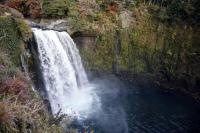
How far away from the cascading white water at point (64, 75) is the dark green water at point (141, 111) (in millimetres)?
943

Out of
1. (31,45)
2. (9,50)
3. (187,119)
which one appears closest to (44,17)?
(31,45)

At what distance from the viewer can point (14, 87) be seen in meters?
11.6

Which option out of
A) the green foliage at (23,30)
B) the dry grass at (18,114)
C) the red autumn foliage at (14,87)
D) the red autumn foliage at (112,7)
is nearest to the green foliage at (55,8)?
the red autumn foliage at (112,7)

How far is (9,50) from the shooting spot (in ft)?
52.7

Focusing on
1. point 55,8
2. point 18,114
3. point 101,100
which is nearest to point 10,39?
point 55,8

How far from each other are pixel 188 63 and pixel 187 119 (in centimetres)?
438

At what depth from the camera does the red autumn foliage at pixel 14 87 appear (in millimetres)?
11133

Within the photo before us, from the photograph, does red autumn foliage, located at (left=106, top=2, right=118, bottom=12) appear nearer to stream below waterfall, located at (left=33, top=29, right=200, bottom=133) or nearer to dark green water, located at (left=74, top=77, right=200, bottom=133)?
stream below waterfall, located at (left=33, top=29, right=200, bottom=133)

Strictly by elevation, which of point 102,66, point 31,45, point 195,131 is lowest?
point 195,131

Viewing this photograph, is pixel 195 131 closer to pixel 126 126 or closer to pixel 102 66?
pixel 126 126

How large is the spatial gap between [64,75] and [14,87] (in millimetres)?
8202

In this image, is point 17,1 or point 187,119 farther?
point 17,1

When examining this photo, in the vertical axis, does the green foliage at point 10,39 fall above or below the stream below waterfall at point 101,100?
above

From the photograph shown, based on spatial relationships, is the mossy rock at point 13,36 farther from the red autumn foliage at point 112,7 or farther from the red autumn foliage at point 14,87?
the red autumn foliage at point 112,7
